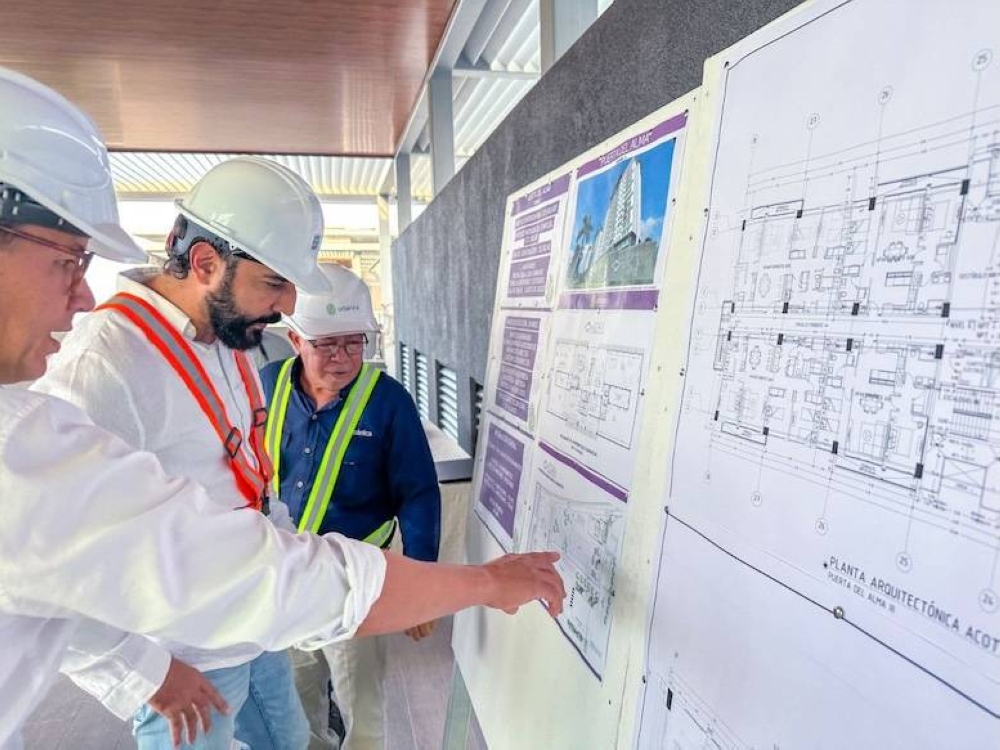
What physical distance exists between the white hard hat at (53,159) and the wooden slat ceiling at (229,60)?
7.18 feet

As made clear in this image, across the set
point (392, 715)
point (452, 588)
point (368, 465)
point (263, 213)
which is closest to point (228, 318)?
→ point (263, 213)

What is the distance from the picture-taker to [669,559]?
0.83 m

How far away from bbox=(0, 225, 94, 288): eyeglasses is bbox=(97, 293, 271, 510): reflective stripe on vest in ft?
1.26

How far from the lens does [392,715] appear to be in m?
2.70


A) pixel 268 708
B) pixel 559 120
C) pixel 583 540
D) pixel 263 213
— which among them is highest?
pixel 559 120

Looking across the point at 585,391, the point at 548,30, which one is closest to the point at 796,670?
the point at 585,391

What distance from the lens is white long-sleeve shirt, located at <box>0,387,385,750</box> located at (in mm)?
698

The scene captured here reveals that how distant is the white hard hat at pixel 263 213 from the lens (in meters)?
1.42

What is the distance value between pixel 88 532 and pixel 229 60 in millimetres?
3556

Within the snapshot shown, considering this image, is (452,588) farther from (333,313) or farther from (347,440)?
(333,313)

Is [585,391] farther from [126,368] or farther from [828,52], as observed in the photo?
[126,368]

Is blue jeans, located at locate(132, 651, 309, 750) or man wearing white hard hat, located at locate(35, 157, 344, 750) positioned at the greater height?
man wearing white hard hat, located at locate(35, 157, 344, 750)

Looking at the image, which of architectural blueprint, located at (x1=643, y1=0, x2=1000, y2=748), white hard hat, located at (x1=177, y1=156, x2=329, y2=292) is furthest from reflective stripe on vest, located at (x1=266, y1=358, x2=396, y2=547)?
architectural blueprint, located at (x1=643, y1=0, x2=1000, y2=748)

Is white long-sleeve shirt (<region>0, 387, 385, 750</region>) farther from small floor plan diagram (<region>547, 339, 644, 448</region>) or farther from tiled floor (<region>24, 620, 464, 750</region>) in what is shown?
tiled floor (<region>24, 620, 464, 750</region>)
